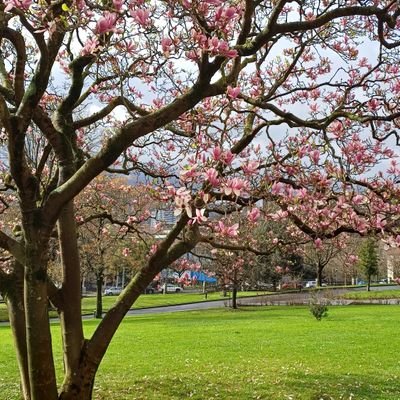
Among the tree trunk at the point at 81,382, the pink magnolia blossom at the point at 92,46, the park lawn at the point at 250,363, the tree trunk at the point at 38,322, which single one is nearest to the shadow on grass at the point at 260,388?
the park lawn at the point at 250,363

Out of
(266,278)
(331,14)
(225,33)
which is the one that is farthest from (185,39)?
(266,278)

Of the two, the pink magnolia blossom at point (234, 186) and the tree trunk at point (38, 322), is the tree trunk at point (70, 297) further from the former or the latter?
the pink magnolia blossom at point (234, 186)

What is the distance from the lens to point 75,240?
16.4 ft

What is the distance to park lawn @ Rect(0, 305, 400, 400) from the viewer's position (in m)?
7.41

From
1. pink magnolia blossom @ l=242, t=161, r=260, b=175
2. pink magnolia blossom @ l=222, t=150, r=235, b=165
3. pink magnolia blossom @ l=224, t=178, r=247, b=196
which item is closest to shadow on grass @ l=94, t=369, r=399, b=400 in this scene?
pink magnolia blossom @ l=242, t=161, r=260, b=175

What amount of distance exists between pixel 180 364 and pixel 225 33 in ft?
29.5

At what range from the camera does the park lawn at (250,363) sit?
24.3 ft

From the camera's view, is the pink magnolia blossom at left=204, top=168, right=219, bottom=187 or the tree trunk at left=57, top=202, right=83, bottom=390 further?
the tree trunk at left=57, top=202, right=83, bottom=390

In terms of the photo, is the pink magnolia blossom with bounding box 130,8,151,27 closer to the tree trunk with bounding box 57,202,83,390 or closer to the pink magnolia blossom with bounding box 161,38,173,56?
the pink magnolia blossom with bounding box 161,38,173,56

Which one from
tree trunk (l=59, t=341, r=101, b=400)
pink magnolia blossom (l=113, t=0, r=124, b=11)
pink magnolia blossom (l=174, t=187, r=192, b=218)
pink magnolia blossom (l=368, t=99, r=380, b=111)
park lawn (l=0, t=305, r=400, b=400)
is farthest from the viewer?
park lawn (l=0, t=305, r=400, b=400)

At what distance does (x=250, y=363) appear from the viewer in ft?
35.2

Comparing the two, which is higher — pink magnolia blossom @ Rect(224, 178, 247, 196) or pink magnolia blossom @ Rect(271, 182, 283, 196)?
pink magnolia blossom @ Rect(271, 182, 283, 196)

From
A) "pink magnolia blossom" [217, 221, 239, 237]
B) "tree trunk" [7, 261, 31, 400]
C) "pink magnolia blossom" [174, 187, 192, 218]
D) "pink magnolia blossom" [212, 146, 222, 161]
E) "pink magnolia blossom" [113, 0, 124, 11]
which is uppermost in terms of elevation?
"pink magnolia blossom" [113, 0, 124, 11]

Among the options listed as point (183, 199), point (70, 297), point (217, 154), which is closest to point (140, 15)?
point (217, 154)
